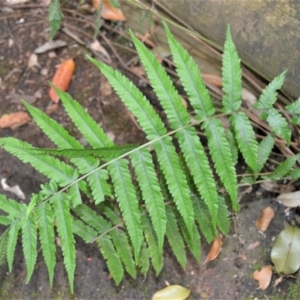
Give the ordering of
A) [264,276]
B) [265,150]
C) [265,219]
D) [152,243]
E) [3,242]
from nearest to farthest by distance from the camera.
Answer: [3,242] → [265,150] → [152,243] → [264,276] → [265,219]

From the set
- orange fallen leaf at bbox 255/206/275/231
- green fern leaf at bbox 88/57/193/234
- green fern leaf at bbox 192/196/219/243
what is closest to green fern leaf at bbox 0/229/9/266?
green fern leaf at bbox 88/57/193/234

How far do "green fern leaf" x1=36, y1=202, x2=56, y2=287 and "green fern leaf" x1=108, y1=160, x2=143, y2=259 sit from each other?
1.08ft

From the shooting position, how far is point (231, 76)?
244 cm

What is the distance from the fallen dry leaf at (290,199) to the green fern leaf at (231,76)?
2.26 ft

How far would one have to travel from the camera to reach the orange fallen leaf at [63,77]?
136 inches

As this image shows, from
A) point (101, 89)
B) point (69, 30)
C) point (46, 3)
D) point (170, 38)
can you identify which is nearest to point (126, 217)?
point (170, 38)

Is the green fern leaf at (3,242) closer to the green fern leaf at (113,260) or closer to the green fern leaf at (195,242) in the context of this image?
the green fern leaf at (113,260)

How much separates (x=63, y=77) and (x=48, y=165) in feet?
3.78

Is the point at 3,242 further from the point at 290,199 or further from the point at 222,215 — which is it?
the point at 290,199

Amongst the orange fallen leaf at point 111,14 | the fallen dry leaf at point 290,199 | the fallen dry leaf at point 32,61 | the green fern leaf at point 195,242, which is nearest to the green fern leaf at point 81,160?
the green fern leaf at point 195,242

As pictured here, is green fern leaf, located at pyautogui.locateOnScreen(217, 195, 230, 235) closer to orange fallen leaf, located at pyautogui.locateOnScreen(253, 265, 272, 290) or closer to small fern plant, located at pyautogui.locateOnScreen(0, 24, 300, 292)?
small fern plant, located at pyautogui.locateOnScreen(0, 24, 300, 292)

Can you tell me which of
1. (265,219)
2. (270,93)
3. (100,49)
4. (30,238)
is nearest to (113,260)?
(30,238)

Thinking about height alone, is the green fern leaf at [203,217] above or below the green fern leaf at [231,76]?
below

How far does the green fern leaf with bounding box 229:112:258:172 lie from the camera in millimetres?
2434
